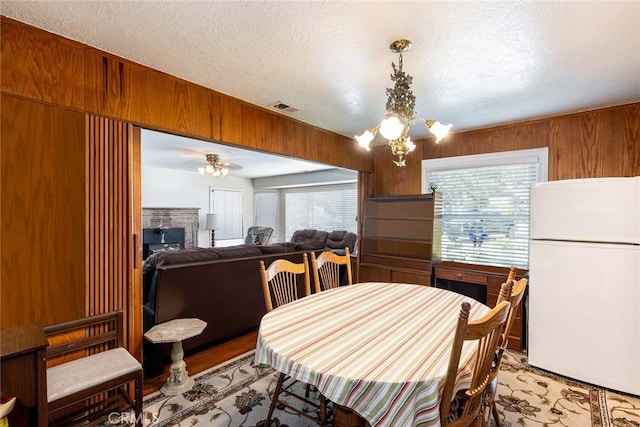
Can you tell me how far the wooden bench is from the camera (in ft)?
5.14

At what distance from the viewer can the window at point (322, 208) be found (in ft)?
21.4

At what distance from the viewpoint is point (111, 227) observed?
1.97 m

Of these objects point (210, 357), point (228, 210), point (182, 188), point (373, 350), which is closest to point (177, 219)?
point (182, 188)

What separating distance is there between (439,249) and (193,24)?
353cm

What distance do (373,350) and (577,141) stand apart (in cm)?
318

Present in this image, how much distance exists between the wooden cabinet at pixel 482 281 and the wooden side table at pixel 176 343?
2661 millimetres

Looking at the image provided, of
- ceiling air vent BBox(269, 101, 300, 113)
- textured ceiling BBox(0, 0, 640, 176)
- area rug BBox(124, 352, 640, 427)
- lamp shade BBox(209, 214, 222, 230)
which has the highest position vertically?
textured ceiling BBox(0, 0, 640, 176)

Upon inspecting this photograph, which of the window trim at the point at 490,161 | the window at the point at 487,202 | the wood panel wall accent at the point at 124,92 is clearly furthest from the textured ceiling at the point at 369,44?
the window at the point at 487,202

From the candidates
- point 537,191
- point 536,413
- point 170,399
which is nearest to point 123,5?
point 170,399

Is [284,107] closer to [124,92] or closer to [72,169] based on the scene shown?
[124,92]

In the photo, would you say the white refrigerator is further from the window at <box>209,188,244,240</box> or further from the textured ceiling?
the window at <box>209,188,244,240</box>

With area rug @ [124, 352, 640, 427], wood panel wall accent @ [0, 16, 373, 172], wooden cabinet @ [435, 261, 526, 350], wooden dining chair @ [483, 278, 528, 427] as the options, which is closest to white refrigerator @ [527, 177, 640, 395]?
area rug @ [124, 352, 640, 427]

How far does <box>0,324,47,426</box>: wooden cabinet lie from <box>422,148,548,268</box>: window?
3933 millimetres

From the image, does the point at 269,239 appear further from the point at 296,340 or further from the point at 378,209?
the point at 296,340
